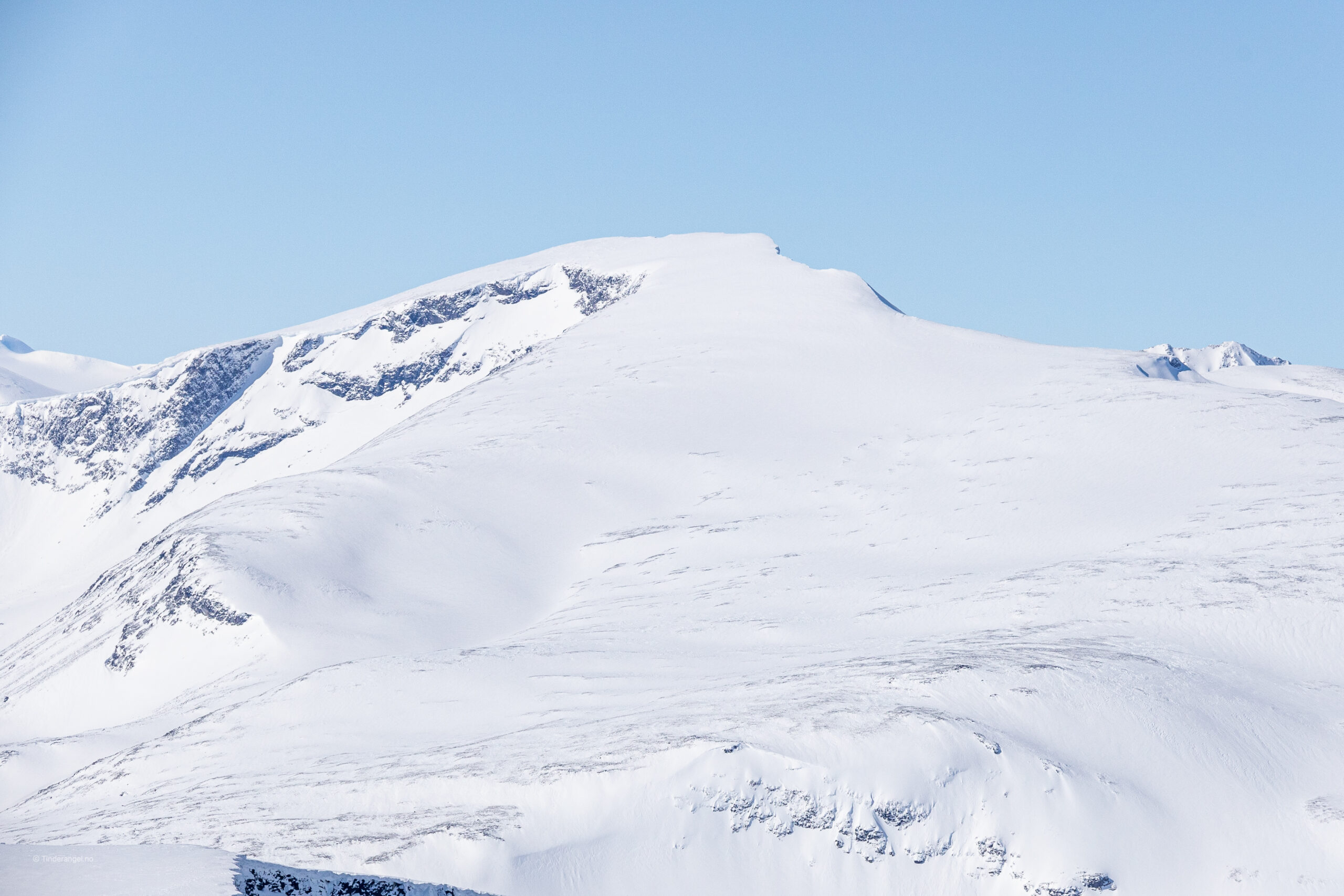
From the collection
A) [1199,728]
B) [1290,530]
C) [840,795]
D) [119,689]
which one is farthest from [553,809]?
[119,689]

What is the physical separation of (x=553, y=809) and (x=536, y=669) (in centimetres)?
2229

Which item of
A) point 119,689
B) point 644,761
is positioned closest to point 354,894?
point 644,761

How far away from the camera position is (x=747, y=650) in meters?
62.9

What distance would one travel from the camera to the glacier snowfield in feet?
129

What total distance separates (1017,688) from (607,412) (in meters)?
80.4

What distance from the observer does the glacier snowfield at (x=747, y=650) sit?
3941 cm

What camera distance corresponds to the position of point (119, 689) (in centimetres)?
8788

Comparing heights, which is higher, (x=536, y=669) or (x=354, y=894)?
(x=354, y=894)

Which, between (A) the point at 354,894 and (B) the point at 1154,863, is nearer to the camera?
(A) the point at 354,894

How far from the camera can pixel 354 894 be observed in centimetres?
2825

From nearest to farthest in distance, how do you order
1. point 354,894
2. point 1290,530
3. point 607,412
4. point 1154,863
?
point 354,894 < point 1154,863 < point 1290,530 < point 607,412

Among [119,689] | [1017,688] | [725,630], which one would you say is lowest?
[119,689]

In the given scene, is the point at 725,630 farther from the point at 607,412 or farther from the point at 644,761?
the point at 607,412

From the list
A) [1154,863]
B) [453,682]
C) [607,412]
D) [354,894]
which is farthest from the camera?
[607,412]
